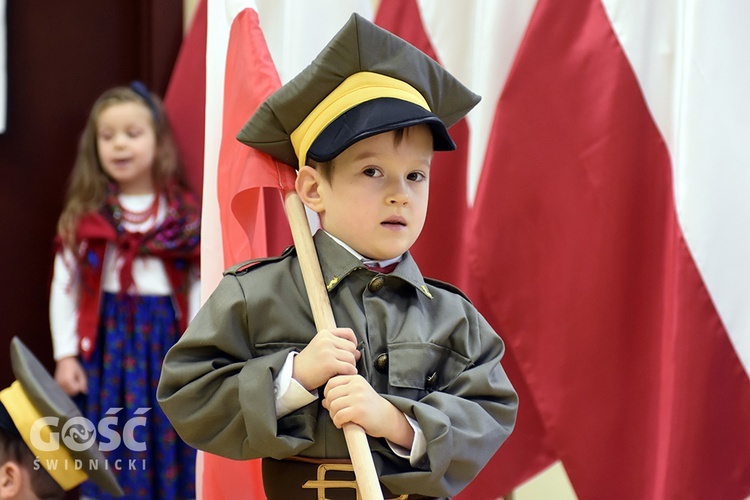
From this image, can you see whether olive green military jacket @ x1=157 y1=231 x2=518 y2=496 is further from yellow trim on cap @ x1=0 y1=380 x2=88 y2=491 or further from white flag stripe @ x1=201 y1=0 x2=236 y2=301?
yellow trim on cap @ x1=0 y1=380 x2=88 y2=491

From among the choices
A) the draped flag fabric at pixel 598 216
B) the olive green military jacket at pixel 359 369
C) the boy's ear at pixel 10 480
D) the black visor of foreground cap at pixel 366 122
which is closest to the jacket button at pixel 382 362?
the olive green military jacket at pixel 359 369

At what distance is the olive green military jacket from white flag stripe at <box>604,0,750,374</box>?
65 cm

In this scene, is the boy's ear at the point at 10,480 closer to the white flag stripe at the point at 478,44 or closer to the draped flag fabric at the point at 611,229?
the draped flag fabric at the point at 611,229

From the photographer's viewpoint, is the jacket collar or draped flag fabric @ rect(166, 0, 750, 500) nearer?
the jacket collar

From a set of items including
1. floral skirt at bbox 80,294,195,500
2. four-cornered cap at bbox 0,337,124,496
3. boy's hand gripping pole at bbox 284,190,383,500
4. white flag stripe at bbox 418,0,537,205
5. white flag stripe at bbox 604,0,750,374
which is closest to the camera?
boy's hand gripping pole at bbox 284,190,383,500

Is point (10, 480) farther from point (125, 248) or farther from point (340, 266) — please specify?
point (340, 266)

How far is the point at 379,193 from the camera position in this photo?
3.97ft

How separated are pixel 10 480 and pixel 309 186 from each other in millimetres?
740

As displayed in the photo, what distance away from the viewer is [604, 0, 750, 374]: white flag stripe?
5.70 ft

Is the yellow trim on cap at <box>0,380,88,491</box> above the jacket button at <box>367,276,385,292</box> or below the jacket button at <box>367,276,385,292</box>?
below

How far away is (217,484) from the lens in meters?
1.53

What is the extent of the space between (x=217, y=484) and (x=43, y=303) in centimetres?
85

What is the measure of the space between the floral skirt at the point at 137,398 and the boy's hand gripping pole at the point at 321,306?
0.89 metres

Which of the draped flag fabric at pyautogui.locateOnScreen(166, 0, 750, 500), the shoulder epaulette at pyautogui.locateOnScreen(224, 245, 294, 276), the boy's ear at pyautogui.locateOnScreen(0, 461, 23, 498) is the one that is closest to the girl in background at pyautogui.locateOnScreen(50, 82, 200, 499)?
the draped flag fabric at pyautogui.locateOnScreen(166, 0, 750, 500)
